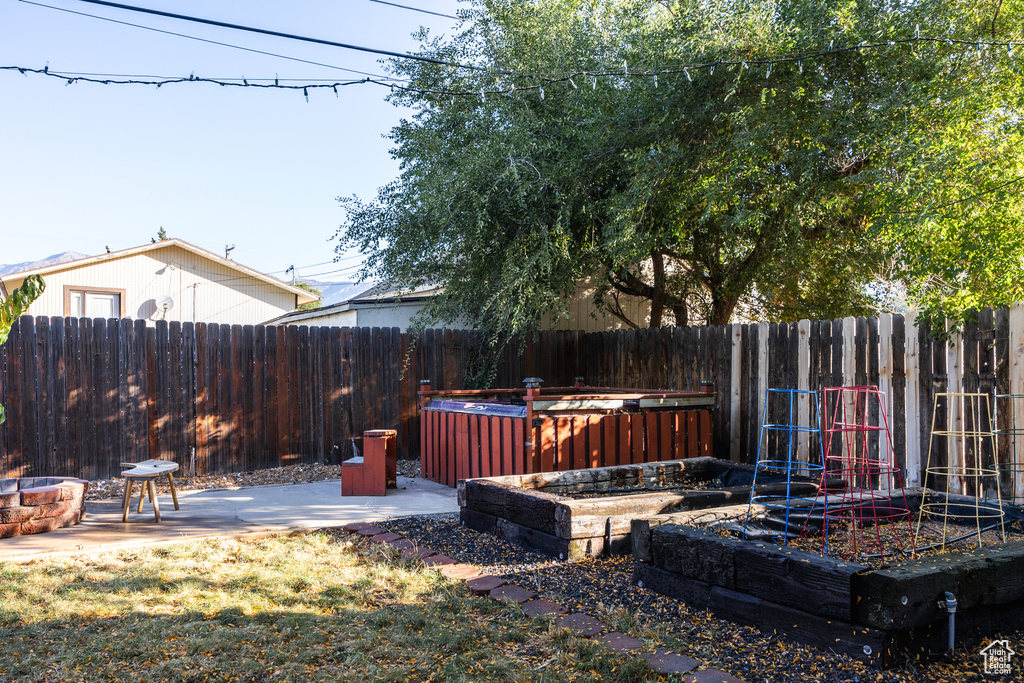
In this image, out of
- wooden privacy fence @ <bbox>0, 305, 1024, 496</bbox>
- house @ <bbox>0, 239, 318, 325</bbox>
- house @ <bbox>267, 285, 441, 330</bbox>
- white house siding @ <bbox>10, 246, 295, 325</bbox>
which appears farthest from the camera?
white house siding @ <bbox>10, 246, 295, 325</bbox>

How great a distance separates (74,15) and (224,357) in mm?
4056

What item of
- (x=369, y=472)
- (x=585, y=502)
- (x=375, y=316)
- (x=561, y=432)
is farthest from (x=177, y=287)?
(x=585, y=502)

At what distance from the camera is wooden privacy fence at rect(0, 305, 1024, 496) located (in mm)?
6234

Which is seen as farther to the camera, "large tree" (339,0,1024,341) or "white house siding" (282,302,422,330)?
"white house siding" (282,302,422,330)

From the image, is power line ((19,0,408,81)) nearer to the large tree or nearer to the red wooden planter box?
the large tree

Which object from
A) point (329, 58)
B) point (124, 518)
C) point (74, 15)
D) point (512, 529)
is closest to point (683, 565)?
point (512, 529)

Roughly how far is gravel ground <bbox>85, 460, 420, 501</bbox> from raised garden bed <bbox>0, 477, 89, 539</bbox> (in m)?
1.42

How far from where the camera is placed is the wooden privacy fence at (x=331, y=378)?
623 cm

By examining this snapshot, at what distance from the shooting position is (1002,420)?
5637 mm

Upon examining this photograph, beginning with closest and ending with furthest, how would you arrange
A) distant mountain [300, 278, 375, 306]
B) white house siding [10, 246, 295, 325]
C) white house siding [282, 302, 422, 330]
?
white house siding [282, 302, 422, 330] → white house siding [10, 246, 295, 325] → distant mountain [300, 278, 375, 306]

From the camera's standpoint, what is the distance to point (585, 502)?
476 centimetres

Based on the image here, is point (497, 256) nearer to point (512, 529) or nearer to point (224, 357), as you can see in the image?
point (224, 357)

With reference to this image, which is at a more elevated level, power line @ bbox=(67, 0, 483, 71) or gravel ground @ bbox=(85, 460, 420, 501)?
power line @ bbox=(67, 0, 483, 71)

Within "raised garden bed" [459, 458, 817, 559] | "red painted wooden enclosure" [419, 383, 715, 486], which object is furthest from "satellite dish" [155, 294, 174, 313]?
"raised garden bed" [459, 458, 817, 559]
